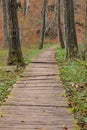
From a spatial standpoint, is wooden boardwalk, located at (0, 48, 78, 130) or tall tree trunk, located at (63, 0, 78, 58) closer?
wooden boardwalk, located at (0, 48, 78, 130)

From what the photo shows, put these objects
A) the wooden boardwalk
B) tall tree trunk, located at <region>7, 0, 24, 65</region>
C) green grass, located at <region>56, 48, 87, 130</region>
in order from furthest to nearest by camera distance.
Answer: tall tree trunk, located at <region>7, 0, 24, 65</region>, green grass, located at <region>56, 48, 87, 130</region>, the wooden boardwalk

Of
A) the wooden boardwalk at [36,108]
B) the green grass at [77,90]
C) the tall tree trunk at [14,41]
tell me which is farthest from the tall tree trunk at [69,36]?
the wooden boardwalk at [36,108]

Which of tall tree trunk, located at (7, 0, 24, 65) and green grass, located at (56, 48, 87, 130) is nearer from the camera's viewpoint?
green grass, located at (56, 48, 87, 130)

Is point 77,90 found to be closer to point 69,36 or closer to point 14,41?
point 14,41

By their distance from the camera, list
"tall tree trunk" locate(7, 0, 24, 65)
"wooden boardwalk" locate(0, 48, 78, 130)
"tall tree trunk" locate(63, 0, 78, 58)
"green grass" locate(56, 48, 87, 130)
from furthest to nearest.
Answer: "tall tree trunk" locate(63, 0, 78, 58), "tall tree trunk" locate(7, 0, 24, 65), "green grass" locate(56, 48, 87, 130), "wooden boardwalk" locate(0, 48, 78, 130)

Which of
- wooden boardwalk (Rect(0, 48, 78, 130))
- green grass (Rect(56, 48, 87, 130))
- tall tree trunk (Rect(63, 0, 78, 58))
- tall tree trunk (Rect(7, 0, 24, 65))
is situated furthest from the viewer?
tall tree trunk (Rect(63, 0, 78, 58))

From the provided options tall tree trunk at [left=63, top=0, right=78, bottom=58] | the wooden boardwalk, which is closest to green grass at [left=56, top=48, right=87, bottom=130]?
the wooden boardwalk

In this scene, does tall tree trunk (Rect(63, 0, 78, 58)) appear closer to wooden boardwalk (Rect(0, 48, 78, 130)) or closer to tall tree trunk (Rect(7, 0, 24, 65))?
tall tree trunk (Rect(7, 0, 24, 65))

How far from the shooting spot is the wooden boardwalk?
621cm

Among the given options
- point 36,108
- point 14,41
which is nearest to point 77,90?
point 36,108

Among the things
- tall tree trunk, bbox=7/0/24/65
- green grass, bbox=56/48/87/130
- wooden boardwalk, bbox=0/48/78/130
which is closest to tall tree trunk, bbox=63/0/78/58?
tall tree trunk, bbox=7/0/24/65

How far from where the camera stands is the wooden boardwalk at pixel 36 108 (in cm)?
621

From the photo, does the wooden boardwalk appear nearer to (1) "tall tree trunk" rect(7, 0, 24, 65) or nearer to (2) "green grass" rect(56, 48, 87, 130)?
(2) "green grass" rect(56, 48, 87, 130)

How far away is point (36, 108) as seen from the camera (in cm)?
735
